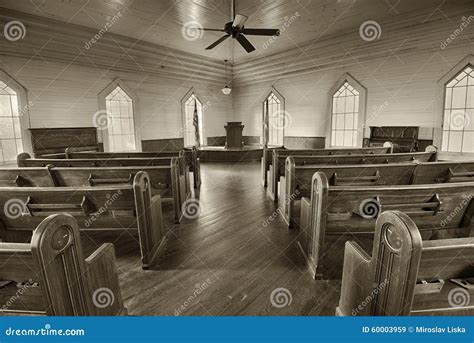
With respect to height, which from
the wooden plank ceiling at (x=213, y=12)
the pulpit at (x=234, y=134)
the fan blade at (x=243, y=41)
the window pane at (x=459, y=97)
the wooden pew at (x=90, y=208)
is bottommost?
the wooden pew at (x=90, y=208)

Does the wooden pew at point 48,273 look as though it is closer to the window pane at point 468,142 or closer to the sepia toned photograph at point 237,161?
the sepia toned photograph at point 237,161

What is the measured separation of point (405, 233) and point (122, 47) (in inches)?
376

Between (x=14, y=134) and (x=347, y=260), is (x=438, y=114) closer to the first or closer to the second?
(x=347, y=260)

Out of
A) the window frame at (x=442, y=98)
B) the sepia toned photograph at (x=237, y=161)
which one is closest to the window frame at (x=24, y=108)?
the sepia toned photograph at (x=237, y=161)

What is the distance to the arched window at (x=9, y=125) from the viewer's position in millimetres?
6414

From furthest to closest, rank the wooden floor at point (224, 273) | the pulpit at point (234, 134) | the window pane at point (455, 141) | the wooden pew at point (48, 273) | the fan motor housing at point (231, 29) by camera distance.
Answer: the pulpit at point (234, 134), the window pane at point (455, 141), the fan motor housing at point (231, 29), the wooden floor at point (224, 273), the wooden pew at point (48, 273)

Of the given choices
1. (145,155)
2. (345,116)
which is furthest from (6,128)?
(345,116)

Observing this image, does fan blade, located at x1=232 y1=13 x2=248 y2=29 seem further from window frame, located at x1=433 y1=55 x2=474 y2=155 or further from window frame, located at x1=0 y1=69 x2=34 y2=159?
window frame, located at x1=0 y1=69 x2=34 y2=159

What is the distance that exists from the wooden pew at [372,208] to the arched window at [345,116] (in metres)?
6.56

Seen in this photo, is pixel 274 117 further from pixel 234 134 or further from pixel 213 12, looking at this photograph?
pixel 213 12

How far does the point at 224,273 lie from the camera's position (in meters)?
2.44

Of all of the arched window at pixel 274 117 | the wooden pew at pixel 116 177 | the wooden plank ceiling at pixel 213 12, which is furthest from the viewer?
the arched window at pixel 274 117

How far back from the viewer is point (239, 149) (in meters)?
9.73

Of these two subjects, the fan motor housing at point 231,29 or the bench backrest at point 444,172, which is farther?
the fan motor housing at point 231,29
